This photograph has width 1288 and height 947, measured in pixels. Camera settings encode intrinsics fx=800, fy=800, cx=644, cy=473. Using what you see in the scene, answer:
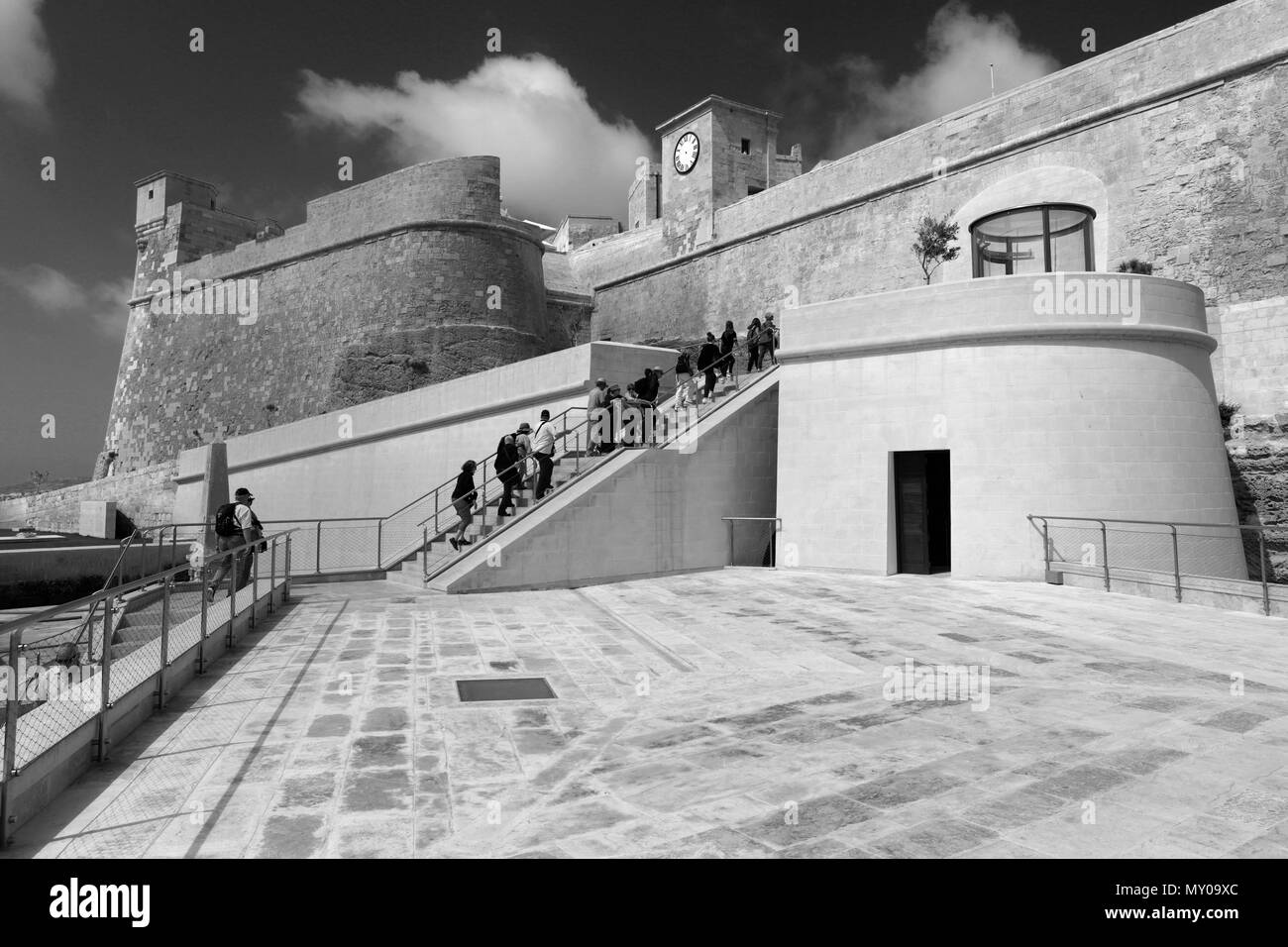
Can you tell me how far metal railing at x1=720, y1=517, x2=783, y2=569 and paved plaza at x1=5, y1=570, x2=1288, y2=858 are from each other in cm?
566

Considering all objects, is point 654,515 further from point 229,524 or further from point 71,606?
point 71,606

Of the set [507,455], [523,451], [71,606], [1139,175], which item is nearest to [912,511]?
[523,451]

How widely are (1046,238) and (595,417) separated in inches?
332

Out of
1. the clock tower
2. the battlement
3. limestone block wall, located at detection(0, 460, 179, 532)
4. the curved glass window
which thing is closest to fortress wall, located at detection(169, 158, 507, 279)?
the battlement

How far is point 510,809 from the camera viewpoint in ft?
12.7

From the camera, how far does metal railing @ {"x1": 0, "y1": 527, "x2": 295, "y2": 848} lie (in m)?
3.48

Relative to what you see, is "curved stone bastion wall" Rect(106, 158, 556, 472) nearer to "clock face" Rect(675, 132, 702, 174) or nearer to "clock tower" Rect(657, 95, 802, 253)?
"clock tower" Rect(657, 95, 802, 253)

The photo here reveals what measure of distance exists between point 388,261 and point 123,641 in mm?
27708

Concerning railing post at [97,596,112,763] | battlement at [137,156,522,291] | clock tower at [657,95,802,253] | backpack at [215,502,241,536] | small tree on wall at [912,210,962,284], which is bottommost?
railing post at [97,596,112,763]

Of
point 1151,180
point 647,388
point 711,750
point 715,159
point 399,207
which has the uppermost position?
point 715,159

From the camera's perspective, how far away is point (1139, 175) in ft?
62.1

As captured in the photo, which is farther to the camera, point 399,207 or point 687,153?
point 687,153

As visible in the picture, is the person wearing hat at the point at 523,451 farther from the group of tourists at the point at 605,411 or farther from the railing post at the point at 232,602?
the railing post at the point at 232,602

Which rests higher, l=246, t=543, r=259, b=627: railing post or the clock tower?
the clock tower
